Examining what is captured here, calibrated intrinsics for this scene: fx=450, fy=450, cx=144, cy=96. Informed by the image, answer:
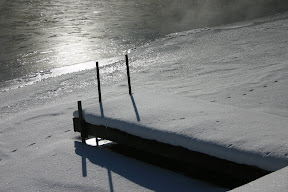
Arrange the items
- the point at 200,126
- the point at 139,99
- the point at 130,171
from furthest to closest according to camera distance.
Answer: the point at 139,99 < the point at 130,171 < the point at 200,126

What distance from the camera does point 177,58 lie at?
12047 mm

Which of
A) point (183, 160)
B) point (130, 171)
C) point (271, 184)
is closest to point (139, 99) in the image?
point (130, 171)

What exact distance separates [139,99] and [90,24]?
17.6 m

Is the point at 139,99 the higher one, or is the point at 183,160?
the point at 139,99

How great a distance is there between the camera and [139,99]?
657 cm

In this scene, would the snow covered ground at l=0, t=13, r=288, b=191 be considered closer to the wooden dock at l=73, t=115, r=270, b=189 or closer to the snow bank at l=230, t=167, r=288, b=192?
the snow bank at l=230, t=167, r=288, b=192

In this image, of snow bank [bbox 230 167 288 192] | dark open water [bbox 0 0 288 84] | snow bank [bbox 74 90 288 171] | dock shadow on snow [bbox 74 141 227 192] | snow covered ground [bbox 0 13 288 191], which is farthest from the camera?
dark open water [bbox 0 0 288 84]

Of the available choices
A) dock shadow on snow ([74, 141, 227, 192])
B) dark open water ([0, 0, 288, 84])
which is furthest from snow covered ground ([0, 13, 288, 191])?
dark open water ([0, 0, 288, 84])

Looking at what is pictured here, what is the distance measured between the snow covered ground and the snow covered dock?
0.03m

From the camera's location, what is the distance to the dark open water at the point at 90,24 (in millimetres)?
16156

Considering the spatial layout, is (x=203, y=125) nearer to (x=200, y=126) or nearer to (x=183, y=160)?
(x=200, y=126)

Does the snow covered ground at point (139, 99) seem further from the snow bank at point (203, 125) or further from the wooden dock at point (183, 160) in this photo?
the wooden dock at point (183, 160)

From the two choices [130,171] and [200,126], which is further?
[130,171]

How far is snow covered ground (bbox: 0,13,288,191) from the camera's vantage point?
4996 mm
